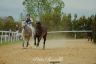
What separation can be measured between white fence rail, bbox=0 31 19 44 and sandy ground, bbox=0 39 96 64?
67mm

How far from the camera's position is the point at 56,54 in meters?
3.29

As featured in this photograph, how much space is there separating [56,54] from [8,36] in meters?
0.61

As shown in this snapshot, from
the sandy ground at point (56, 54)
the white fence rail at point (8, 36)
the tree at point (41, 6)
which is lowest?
the sandy ground at point (56, 54)

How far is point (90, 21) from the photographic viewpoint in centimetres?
325

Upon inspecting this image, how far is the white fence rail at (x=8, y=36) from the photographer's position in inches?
136

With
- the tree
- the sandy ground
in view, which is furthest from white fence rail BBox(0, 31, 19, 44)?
the tree

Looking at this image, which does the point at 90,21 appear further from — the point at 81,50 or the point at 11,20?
the point at 11,20

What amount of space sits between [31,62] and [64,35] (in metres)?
0.37

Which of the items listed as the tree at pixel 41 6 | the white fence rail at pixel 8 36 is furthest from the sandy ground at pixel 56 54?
the tree at pixel 41 6

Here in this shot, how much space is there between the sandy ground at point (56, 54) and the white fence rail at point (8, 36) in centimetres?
7

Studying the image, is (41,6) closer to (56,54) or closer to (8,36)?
(56,54)

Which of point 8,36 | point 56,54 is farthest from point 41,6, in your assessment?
point 8,36

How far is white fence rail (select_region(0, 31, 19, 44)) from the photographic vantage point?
3452 mm

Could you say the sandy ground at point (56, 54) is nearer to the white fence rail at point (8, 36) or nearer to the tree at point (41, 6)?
the white fence rail at point (8, 36)
